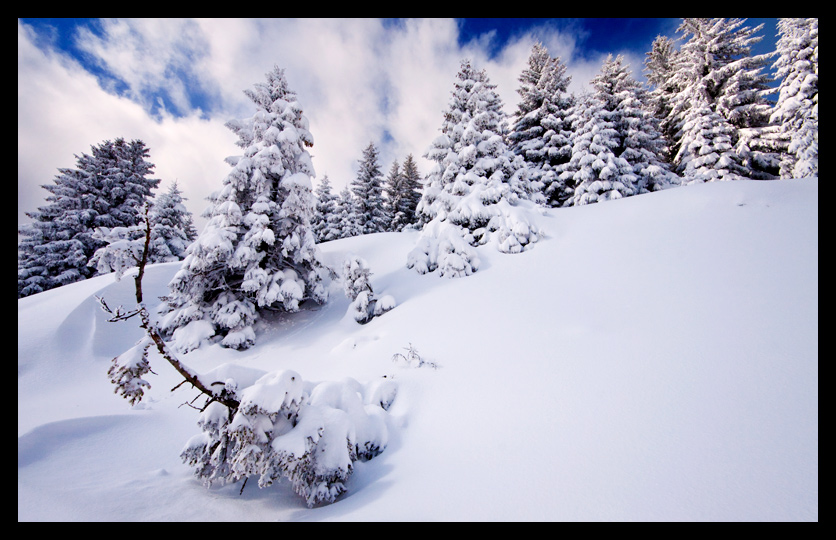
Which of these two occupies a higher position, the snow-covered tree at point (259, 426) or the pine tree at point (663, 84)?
the pine tree at point (663, 84)

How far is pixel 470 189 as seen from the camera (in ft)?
42.1

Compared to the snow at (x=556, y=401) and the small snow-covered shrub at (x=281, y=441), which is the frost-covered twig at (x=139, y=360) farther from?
the small snow-covered shrub at (x=281, y=441)

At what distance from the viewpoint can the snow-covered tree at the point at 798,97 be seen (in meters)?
15.2

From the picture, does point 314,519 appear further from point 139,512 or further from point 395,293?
point 395,293

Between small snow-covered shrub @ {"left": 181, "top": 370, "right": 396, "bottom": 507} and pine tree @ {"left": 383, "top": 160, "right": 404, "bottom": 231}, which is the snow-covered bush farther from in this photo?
pine tree @ {"left": 383, "top": 160, "right": 404, "bottom": 231}

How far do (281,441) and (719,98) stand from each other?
2791cm

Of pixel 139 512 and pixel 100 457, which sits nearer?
pixel 139 512

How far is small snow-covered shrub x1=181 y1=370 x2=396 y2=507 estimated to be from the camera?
2.46 metres

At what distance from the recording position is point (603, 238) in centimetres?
827

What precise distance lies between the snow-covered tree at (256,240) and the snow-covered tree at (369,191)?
53.3ft

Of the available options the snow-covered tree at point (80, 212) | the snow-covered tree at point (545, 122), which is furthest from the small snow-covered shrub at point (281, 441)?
the snow-covered tree at point (80, 212)

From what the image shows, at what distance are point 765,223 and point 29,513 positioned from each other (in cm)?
1155
